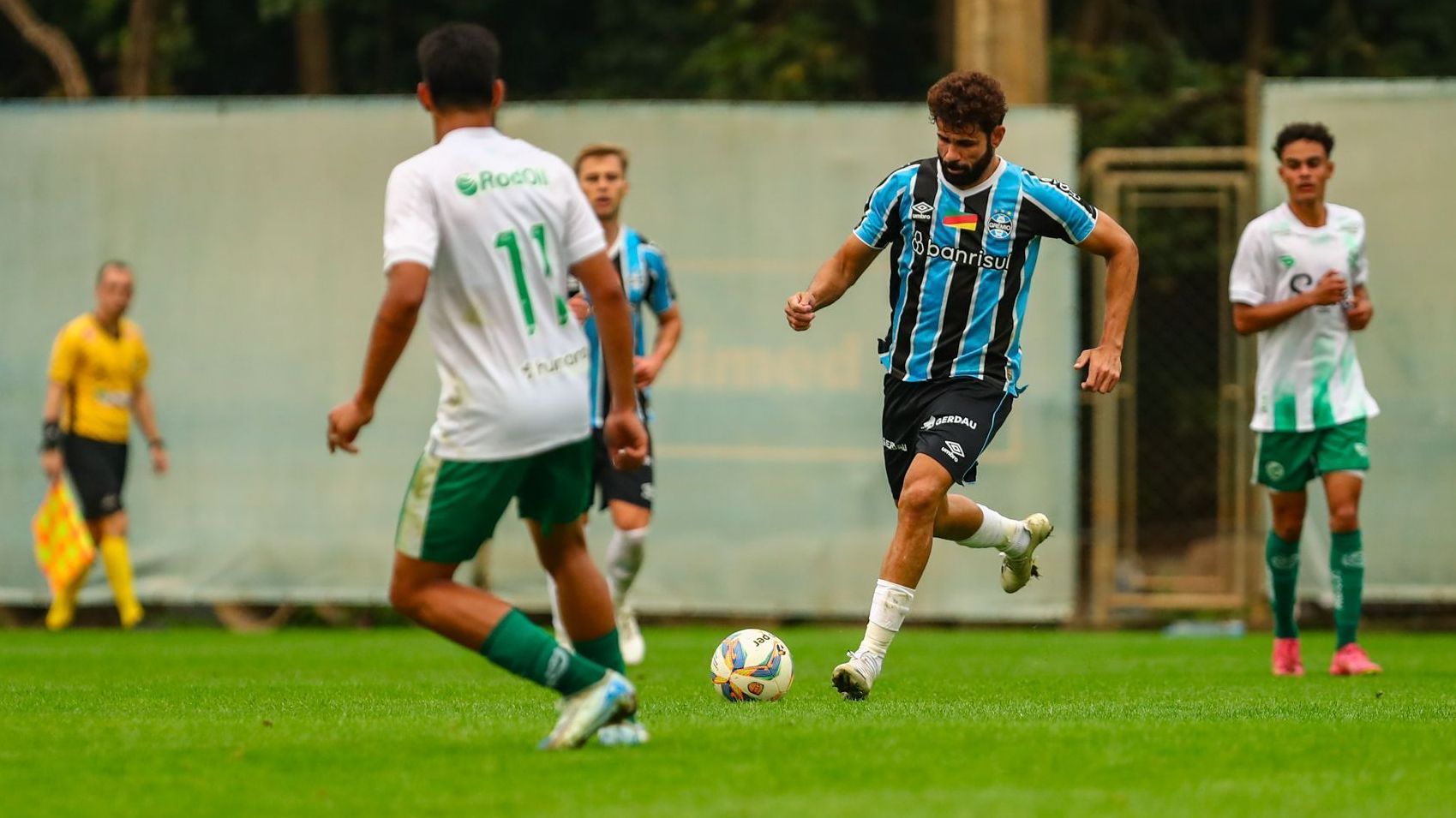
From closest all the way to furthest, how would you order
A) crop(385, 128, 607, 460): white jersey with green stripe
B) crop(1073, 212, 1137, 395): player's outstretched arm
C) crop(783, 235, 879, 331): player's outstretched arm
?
crop(385, 128, 607, 460): white jersey with green stripe → crop(1073, 212, 1137, 395): player's outstretched arm → crop(783, 235, 879, 331): player's outstretched arm

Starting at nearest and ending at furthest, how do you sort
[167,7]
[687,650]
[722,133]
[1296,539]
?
[1296,539] → [687,650] → [722,133] → [167,7]

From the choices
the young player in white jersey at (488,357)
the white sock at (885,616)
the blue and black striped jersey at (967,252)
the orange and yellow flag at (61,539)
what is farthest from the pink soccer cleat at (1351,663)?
the orange and yellow flag at (61,539)

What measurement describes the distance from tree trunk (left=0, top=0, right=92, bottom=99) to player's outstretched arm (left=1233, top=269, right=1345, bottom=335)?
10883 millimetres

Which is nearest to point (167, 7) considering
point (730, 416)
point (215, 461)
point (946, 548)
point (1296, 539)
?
point (215, 461)

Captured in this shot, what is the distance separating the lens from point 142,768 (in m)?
5.00

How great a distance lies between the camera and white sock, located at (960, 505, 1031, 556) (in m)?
7.50

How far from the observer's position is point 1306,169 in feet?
28.5

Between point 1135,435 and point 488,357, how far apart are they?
8348mm

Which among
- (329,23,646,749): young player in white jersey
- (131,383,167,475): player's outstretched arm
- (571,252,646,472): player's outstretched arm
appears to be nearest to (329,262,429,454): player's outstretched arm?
(329,23,646,749): young player in white jersey

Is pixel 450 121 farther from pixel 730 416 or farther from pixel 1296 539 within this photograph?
pixel 730 416

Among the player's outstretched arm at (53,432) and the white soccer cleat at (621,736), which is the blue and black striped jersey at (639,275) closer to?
the player's outstretched arm at (53,432)

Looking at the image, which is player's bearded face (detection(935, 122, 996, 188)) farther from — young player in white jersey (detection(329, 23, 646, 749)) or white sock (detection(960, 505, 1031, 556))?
young player in white jersey (detection(329, 23, 646, 749))

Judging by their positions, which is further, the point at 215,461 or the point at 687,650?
the point at 215,461

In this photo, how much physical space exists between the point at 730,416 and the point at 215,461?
3124 millimetres
